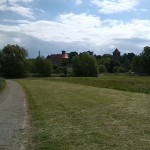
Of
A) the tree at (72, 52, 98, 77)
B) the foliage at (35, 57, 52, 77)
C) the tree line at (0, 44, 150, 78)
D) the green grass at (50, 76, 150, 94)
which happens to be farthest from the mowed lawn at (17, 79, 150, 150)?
the tree at (72, 52, 98, 77)

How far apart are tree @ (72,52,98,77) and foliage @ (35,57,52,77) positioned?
34.6ft

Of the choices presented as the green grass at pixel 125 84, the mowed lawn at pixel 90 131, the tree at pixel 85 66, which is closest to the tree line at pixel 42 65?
the tree at pixel 85 66

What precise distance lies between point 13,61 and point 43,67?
44.7ft

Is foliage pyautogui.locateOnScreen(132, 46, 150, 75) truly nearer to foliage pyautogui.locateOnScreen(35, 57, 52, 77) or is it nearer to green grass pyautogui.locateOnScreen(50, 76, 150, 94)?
foliage pyautogui.locateOnScreen(35, 57, 52, 77)

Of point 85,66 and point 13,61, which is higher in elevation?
point 13,61

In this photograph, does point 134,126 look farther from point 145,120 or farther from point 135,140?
point 135,140

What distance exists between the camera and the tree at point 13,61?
14425 centimetres

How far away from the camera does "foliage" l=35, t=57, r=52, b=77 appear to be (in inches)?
6033

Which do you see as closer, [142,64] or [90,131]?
[90,131]

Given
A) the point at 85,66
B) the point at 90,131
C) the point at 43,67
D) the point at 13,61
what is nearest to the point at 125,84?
the point at 90,131

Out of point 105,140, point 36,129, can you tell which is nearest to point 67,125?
point 36,129

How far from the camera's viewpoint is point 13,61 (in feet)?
476

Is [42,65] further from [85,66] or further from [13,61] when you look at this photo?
[85,66]

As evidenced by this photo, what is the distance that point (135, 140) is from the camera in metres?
10.8
